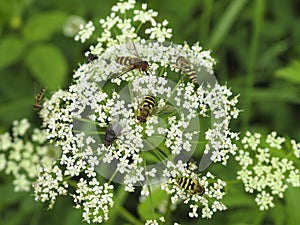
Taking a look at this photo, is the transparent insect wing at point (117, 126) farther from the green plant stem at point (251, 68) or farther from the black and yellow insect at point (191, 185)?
the green plant stem at point (251, 68)

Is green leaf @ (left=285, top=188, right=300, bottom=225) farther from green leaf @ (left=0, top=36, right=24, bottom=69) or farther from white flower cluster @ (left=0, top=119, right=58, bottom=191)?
green leaf @ (left=0, top=36, right=24, bottom=69)

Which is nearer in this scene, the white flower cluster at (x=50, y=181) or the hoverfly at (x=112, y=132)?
the hoverfly at (x=112, y=132)

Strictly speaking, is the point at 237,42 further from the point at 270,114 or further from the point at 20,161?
the point at 20,161

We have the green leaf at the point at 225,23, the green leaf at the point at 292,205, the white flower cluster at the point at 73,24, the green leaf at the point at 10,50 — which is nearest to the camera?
the green leaf at the point at 292,205

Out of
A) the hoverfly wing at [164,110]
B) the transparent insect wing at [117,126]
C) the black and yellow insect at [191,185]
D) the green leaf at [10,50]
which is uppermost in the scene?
the green leaf at [10,50]

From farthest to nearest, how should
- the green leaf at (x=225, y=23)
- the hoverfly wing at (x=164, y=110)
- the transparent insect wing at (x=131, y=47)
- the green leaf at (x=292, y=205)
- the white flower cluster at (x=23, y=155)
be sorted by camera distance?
the green leaf at (x=225, y=23) → the white flower cluster at (x=23, y=155) → the green leaf at (x=292, y=205) → the transparent insect wing at (x=131, y=47) → the hoverfly wing at (x=164, y=110)

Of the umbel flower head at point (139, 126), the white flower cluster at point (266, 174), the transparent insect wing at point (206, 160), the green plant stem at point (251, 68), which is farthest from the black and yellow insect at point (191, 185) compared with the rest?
the green plant stem at point (251, 68)
